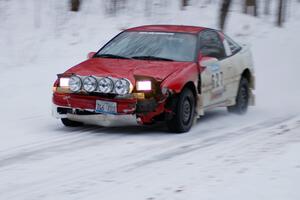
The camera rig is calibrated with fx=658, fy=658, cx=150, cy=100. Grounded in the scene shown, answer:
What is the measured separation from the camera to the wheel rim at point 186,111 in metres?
9.03

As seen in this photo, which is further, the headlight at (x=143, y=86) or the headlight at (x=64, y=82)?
the headlight at (x=64, y=82)

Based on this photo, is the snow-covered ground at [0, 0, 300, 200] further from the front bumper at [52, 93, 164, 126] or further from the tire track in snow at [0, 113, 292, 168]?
the front bumper at [52, 93, 164, 126]

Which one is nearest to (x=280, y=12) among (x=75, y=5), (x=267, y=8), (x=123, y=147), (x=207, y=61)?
(x=267, y=8)

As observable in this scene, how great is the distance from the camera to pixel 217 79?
1001 cm

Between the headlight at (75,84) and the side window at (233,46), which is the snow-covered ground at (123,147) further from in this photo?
the side window at (233,46)

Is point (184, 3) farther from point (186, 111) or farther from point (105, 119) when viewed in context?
point (105, 119)

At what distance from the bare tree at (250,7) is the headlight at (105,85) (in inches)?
590

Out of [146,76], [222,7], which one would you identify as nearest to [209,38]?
[146,76]

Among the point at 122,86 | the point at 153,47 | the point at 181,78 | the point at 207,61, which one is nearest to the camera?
the point at 122,86

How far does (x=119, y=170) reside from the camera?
673 cm

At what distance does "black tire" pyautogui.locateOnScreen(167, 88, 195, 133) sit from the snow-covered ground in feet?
0.48

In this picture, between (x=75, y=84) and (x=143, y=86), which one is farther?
(x=75, y=84)

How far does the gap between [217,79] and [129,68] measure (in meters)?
1.70

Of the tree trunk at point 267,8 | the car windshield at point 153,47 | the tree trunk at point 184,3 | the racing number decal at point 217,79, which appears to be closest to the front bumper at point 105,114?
the car windshield at point 153,47
